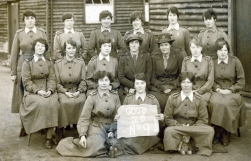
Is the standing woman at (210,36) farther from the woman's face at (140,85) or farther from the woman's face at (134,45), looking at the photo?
the woman's face at (140,85)

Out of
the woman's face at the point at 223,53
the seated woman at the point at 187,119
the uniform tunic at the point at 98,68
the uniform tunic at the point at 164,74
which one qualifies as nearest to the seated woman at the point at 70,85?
the uniform tunic at the point at 98,68

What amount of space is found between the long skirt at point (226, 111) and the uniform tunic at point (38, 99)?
2.39 meters

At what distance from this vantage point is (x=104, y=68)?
6.39 m

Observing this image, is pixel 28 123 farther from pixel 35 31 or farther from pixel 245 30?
pixel 245 30

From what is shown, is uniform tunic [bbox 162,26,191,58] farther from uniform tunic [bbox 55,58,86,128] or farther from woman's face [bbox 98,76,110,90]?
woman's face [bbox 98,76,110,90]

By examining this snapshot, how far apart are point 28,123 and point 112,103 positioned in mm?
1332

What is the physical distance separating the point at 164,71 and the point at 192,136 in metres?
1.41

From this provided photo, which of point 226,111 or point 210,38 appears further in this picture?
point 210,38

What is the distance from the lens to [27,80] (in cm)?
612

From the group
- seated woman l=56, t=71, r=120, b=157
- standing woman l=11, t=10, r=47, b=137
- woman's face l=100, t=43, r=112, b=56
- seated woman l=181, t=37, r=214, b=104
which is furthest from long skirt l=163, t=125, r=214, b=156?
standing woman l=11, t=10, r=47, b=137

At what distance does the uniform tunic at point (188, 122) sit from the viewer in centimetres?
544

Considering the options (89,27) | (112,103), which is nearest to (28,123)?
(112,103)

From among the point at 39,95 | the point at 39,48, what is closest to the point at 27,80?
the point at 39,95

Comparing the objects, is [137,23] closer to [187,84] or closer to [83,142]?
[187,84]
